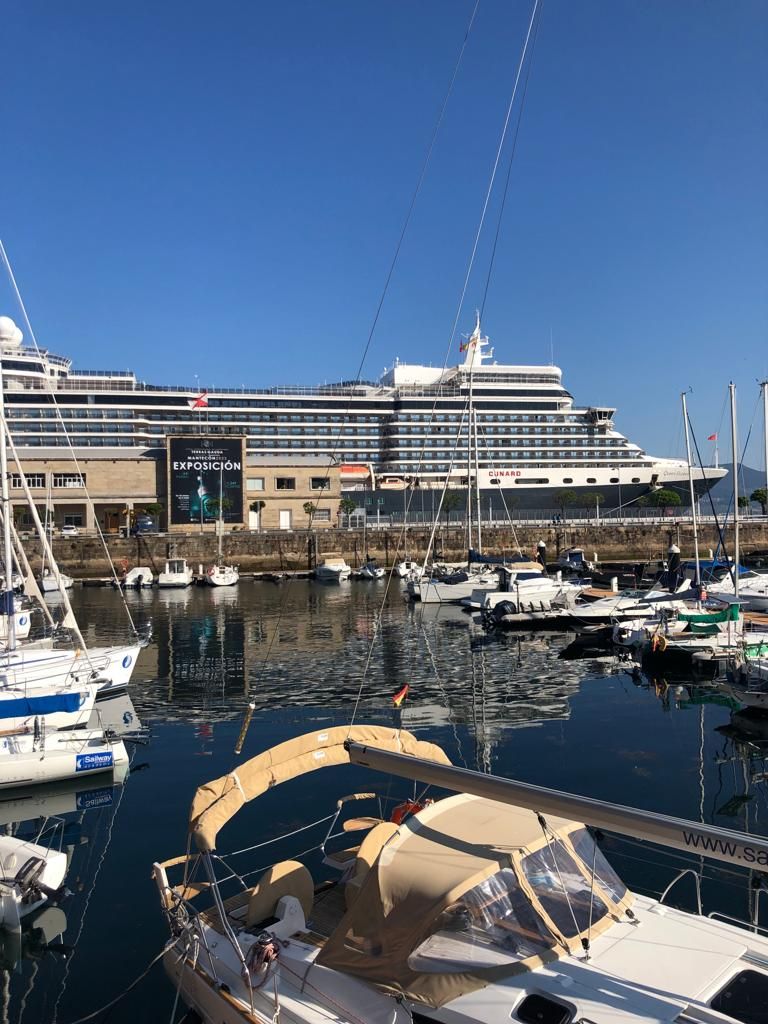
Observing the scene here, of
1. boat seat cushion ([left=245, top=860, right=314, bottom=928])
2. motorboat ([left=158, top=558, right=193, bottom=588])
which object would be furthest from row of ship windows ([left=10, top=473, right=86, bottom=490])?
boat seat cushion ([left=245, top=860, right=314, bottom=928])

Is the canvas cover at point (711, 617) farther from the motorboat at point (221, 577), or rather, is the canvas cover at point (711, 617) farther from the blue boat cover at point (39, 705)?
the motorboat at point (221, 577)

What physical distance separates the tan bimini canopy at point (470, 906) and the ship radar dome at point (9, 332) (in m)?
83.5

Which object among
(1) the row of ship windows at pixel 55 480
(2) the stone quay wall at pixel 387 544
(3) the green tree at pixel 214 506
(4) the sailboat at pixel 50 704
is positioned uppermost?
(1) the row of ship windows at pixel 55 480

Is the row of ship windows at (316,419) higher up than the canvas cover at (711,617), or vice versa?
the row of ship windows at (316,419)

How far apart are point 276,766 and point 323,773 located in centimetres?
741

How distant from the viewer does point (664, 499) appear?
7812 centimetres

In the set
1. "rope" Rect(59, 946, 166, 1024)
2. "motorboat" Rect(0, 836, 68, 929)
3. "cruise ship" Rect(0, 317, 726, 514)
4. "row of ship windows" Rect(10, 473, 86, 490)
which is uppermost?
"cruise ship" Rect(0, 317, 726, 514)

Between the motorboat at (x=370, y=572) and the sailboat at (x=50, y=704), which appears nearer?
the sailboat at (x=50, y=704)

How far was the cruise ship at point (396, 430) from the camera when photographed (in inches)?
3135

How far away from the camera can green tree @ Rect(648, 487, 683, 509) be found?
7794cm

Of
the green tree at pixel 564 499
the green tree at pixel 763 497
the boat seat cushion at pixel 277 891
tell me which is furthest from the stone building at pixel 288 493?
the boat seat cushion at pixel 277 891

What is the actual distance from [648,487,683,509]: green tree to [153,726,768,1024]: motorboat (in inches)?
3008

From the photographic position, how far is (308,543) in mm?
65812

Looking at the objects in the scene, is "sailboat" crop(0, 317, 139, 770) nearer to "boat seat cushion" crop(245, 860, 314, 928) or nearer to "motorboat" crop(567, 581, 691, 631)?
"boat seat cushion" crop(245, 860, 314, 928)
